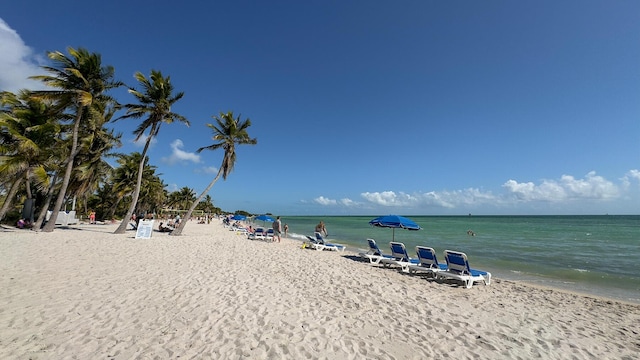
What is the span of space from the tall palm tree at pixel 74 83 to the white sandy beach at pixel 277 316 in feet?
26.5

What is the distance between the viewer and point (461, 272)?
27.8 ft

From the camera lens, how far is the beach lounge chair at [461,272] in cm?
808

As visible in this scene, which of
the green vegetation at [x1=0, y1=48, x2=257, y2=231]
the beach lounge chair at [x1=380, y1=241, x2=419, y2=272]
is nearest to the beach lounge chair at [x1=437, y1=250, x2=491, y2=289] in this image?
the beach lounge chair at [x1=380, y1=241, x2=419, y2=272]

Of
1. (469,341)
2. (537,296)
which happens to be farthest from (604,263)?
(469,341)

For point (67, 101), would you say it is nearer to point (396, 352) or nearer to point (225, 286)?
point (225, 286)

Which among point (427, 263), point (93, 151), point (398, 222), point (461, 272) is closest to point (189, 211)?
point (93, 151)

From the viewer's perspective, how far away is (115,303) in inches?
200

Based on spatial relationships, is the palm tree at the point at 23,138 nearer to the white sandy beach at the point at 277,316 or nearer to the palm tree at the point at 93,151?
the palm tree at the point at 93,151

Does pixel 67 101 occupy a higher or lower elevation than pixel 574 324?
higher

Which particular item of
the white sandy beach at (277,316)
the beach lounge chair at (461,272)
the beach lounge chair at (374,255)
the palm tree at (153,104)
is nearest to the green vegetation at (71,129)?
the palm tree at (153,104)

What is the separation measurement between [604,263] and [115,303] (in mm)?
20757

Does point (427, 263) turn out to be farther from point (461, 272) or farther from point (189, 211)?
point (189, 211)

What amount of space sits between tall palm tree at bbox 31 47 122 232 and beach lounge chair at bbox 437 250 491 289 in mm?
17991

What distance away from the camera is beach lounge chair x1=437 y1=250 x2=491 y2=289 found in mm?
8078
